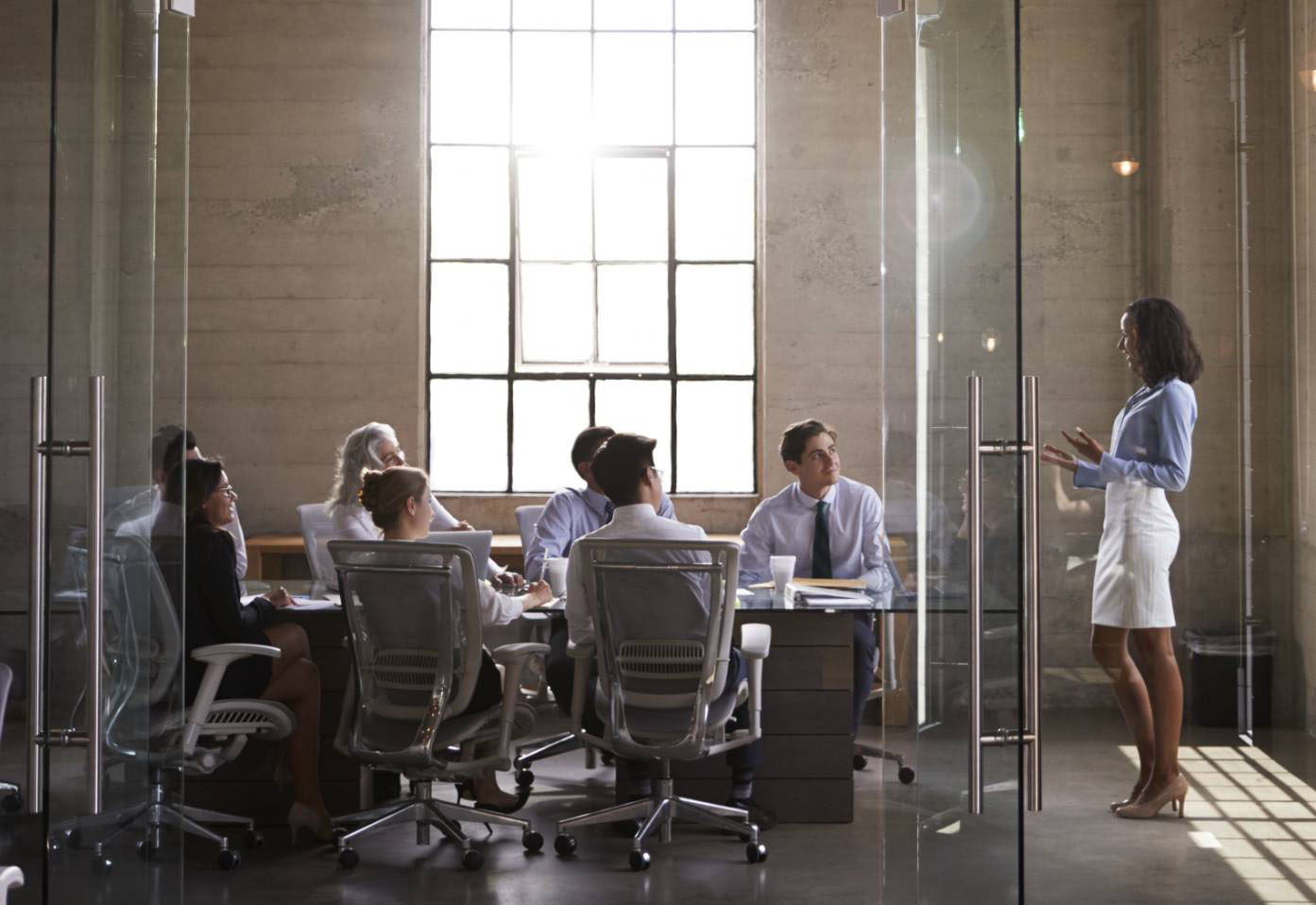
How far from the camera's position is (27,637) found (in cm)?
283

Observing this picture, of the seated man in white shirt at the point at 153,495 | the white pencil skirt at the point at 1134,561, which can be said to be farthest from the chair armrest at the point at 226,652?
the white pencil skirt at the point at 1134,561

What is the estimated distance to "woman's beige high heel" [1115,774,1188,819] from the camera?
270 cm

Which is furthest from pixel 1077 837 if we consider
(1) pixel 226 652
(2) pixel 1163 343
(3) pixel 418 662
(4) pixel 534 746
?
(4) pixel 534 746

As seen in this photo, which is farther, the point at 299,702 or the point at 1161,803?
the point at 299,702

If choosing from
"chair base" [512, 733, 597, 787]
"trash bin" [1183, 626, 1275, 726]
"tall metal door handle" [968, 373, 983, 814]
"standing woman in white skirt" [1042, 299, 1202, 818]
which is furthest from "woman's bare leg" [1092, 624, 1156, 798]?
"chair base" [512, 733, 597, 787]

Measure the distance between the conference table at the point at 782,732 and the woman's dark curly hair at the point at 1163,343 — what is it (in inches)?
70.6

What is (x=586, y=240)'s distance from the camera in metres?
7.63

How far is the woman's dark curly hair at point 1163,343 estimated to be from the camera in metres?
2.75

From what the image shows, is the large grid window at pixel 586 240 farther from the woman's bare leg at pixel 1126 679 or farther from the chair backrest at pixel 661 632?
the woman's bare leg at pixel 1126 679

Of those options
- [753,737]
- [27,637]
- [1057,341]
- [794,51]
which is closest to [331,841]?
[753,737]

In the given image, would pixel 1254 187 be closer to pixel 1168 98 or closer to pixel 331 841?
pixel 1168 98

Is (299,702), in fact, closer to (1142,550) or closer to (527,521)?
(527,521)

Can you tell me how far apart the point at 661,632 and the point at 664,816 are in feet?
2.16

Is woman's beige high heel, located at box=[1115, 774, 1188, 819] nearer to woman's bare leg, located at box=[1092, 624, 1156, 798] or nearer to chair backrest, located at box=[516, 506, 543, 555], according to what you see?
woman's bare leg, located at box=[1092, 624, 1156, 798]
